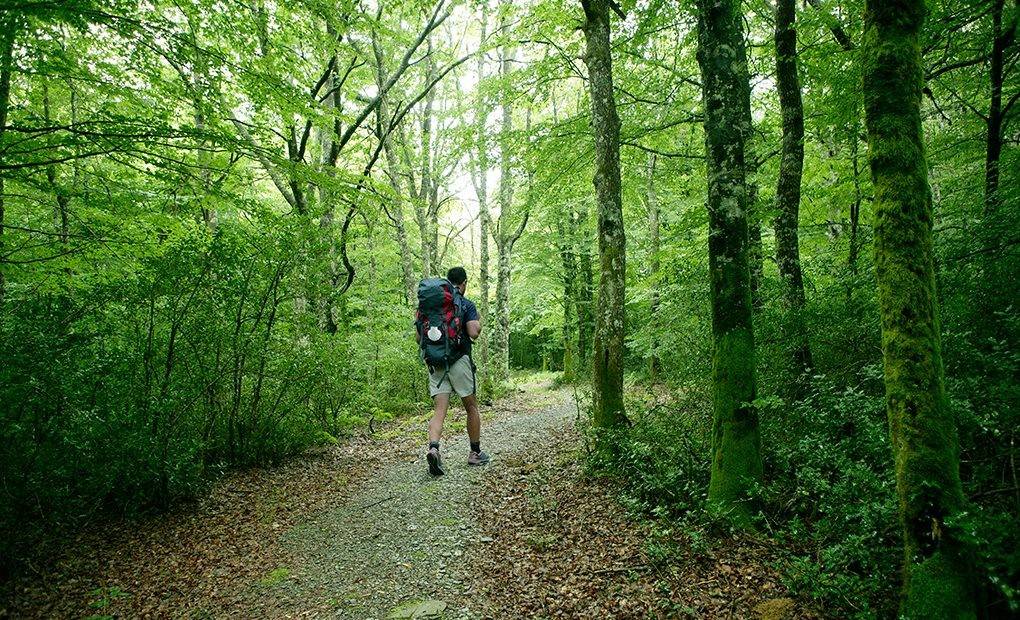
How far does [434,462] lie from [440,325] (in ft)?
6.37

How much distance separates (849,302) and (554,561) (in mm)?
4438

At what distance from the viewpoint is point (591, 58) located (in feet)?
21.4

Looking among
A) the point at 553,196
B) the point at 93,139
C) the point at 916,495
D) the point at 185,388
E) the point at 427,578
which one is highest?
the point at 553,196

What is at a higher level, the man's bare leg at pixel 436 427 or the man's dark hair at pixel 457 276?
the man's dark hair at pixel 457 276

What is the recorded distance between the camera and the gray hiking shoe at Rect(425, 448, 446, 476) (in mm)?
6496

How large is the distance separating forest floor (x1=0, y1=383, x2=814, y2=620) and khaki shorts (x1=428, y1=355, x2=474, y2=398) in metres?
1.22

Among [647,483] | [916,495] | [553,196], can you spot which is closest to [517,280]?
[553,196]

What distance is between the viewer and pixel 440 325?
21.1ft

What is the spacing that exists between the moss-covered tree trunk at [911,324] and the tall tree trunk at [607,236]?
3.64 metres

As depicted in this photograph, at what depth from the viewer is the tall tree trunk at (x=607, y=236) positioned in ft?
20.4

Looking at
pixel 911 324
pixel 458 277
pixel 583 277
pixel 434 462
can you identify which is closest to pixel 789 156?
pixel 911 324

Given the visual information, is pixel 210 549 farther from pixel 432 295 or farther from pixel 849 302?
pixel 849 302

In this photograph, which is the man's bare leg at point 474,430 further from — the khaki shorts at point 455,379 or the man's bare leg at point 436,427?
the man's bare leg at point 436,427

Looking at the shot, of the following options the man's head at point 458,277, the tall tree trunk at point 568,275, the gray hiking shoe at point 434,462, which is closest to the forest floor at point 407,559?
the gray hiking shoe at point 434,462
